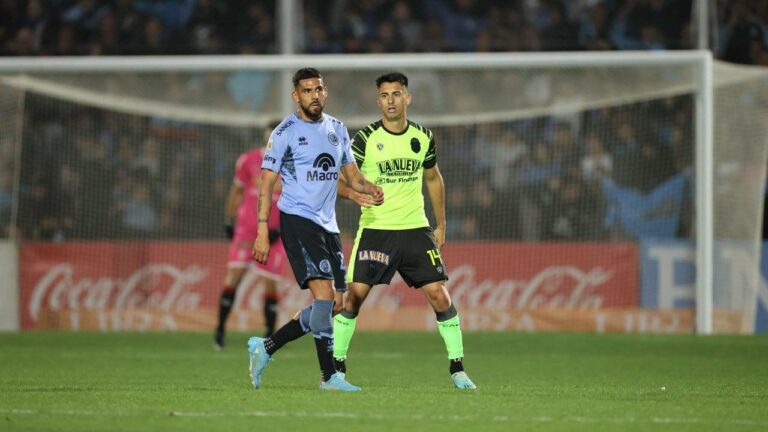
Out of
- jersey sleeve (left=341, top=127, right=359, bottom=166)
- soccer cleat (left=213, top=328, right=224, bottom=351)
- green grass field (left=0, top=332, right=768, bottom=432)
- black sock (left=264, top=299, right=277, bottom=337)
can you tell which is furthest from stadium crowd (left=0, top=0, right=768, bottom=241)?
jersey sleeve (left=341, top=127, right=359, bottom=166)

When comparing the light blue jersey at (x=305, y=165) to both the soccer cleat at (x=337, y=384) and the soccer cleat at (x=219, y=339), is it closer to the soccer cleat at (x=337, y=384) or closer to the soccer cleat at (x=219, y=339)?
the soccer cleat at (x=337, y=384)

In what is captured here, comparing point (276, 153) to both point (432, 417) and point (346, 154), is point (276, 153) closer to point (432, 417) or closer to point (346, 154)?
point (346, 154)

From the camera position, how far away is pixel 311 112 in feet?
28.5

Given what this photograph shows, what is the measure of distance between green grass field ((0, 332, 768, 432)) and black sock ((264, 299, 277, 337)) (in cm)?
34

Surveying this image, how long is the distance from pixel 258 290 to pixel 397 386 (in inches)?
318

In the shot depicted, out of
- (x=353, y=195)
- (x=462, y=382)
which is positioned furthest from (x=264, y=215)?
(x=462, y=382)

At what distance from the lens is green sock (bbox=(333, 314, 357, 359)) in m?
9.13

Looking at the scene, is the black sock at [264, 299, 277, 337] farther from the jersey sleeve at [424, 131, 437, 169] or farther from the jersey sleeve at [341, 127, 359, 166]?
the jersey sleeve at [341, 127, 359, 166]

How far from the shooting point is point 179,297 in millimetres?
17359

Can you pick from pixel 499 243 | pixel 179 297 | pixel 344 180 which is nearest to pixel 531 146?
pixel 499 243

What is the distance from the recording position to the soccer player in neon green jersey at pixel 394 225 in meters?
9.05

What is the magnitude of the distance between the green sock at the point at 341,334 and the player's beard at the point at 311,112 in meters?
1.43

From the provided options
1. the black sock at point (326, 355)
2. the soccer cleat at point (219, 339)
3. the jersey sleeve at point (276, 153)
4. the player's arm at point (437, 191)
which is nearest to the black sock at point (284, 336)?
the black sock at point (326, 355)

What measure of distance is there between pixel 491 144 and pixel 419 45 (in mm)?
3247
